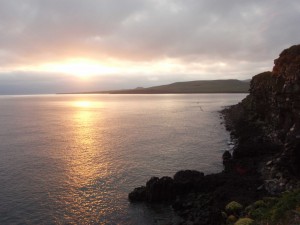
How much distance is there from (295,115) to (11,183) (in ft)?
139

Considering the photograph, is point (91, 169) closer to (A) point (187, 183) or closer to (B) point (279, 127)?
(A) point (187, 183)

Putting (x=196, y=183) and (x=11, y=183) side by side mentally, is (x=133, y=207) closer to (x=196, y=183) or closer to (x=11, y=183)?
(x=196, y=183)

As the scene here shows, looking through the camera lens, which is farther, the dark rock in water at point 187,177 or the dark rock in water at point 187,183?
the dark rock in water at point 187,177

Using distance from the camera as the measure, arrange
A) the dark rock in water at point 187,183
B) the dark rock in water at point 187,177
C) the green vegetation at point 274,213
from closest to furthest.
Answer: the green vegetation at point 274,213, the dark rock in water at point 187,183, the dark rock in water at point 187,177

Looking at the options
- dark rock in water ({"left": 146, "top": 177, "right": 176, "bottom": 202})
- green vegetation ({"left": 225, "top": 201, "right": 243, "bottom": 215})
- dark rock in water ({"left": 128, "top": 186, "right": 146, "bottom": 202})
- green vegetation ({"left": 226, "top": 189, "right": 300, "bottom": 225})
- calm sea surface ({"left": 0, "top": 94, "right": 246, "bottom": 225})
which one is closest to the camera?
green vegetation ({"left": 226, "top": 189, "right": 300, "bottom": 225})

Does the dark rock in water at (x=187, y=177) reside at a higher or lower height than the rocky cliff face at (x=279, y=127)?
lower

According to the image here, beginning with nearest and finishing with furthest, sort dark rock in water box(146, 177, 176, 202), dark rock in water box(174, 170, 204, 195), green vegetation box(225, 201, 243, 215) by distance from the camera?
→ green vegetation box(225, 201, 243, 215), dark rock in water box(146, 177, 176, 202), dark rock in water box(174, 170, 204, 195)

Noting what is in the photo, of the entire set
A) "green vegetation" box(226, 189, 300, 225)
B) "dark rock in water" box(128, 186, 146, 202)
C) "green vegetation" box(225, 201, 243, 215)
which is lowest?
"dark rock in water" box(128, 186, 146, 202)

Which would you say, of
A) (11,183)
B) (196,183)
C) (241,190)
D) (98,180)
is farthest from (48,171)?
(241,190)

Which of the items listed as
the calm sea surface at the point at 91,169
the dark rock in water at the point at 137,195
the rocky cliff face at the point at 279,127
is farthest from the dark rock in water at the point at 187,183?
the rocky cliff face at the point at 279,127

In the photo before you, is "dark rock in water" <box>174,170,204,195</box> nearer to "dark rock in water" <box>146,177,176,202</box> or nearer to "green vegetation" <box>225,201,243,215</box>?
"dark rock in water" <box>146,177,176,202</box>

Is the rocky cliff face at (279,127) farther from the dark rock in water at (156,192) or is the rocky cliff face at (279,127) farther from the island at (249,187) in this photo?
the dark rock in water at (156,192)

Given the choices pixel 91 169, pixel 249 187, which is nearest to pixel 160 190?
pixel 249 187

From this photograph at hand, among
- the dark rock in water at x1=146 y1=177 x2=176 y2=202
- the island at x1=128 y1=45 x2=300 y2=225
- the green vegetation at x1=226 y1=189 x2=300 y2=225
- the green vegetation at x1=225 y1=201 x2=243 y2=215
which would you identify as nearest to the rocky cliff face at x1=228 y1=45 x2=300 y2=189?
the island at x1=128 y1=45 x2=300 y2=225
